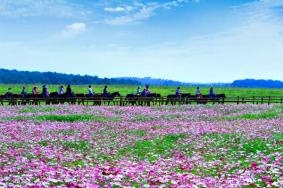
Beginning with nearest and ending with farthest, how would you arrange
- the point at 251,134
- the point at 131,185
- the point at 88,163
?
1. the point at 131,185
2. the point at 88,163
3. the point at 251,134

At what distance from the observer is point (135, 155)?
1584 cm

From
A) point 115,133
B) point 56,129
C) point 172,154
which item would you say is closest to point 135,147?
point 172,154

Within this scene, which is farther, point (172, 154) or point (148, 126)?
point (148, 126)

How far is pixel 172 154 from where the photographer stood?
16172 mm

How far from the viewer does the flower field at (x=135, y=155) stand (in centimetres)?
1016

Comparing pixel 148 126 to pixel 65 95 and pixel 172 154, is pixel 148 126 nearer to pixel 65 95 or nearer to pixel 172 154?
pixel 172 154

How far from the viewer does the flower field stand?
1016 centimetres

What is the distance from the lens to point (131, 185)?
9602 mm

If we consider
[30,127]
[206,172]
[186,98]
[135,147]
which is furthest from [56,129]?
[186,98]

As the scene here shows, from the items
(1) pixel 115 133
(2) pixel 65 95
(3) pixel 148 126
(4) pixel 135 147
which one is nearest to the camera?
(4) pixel 135 147

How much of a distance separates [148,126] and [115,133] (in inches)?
163

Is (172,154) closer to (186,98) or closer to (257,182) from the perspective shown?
(257,182)

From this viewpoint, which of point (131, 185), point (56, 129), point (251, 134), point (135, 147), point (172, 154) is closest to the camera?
point (131, 185)

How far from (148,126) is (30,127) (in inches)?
279
